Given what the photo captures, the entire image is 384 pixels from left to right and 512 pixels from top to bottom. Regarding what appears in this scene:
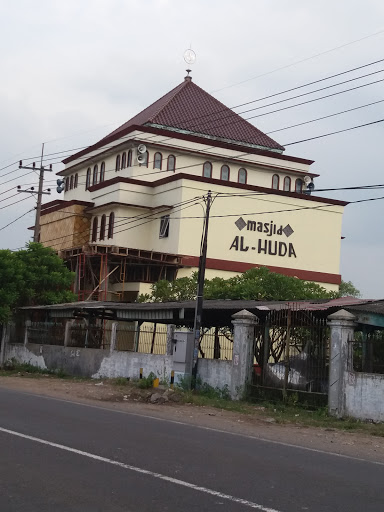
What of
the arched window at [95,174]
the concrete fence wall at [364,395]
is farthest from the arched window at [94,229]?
the concrete fence wall at [364,395]

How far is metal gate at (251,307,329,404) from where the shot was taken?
20.3 meters

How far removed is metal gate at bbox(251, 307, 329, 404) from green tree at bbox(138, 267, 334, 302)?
13712 mm

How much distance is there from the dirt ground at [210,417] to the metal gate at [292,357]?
123cm

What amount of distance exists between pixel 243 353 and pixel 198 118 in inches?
1458

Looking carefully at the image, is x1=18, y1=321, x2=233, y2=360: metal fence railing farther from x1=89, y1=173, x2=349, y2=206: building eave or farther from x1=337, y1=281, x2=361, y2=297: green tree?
x1=337, y1=281, x2=361, y2=297: green tree

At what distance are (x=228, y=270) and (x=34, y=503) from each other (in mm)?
42140

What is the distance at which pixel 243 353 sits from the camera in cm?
2233

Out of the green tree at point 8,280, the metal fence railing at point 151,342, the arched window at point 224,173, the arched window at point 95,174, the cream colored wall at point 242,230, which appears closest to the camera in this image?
the metal fence railing at point 151,342

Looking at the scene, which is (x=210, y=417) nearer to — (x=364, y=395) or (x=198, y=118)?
(x=364, y=395)

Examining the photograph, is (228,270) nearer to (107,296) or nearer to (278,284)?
(107,296)

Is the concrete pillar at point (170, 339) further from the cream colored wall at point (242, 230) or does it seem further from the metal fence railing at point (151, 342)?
the cream colored wall at point (242, 230)

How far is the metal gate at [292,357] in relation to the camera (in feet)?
66.6

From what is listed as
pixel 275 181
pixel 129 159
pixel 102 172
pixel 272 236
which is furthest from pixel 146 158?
pixel 275 181

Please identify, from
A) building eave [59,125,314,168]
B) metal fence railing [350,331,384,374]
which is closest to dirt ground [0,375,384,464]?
metal fence railing [350,331,384,374]
